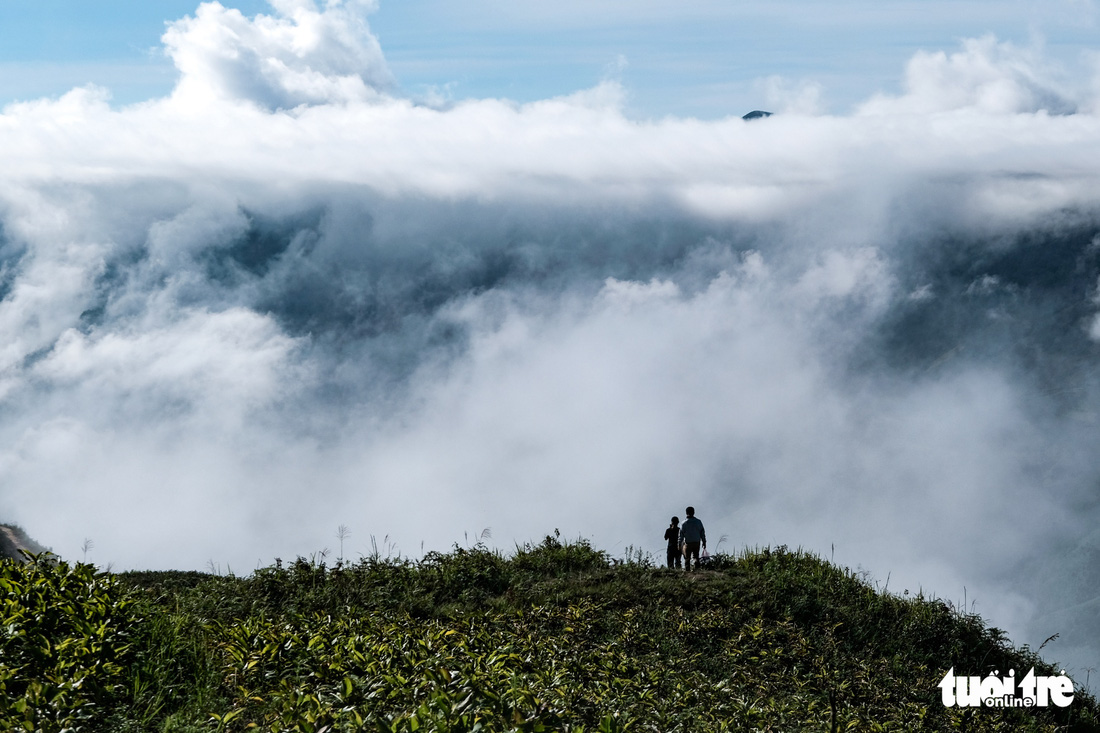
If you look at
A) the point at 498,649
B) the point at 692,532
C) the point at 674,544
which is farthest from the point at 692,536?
the point at 498,649

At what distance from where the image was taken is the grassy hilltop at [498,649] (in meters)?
6.16

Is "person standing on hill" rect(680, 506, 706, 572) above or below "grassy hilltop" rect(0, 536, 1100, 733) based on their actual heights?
above

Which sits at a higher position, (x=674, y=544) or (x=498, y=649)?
(x=674, y=544)

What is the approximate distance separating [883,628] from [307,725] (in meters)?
12.6

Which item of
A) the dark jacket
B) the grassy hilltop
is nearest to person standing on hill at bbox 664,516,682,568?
the dark jacket

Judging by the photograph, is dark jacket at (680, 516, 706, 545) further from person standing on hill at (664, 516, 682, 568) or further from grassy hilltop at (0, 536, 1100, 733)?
grassy hilltop at (0, 536, 1100, 733)

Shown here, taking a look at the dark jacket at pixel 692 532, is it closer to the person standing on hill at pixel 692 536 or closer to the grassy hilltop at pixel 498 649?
the person standing on hill at pixel 692 536

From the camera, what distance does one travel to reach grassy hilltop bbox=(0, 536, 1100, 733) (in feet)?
20.2

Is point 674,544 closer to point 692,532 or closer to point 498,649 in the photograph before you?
point 692,532

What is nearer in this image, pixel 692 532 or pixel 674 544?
pixel 692 532

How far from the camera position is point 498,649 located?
26.3ft

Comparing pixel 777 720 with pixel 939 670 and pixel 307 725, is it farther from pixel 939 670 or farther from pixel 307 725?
pixel 939 670

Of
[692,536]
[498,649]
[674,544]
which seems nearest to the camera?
[498,649]

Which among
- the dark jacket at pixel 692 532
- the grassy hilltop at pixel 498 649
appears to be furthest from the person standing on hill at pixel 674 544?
the grassy hilltop at pixel 498 649
